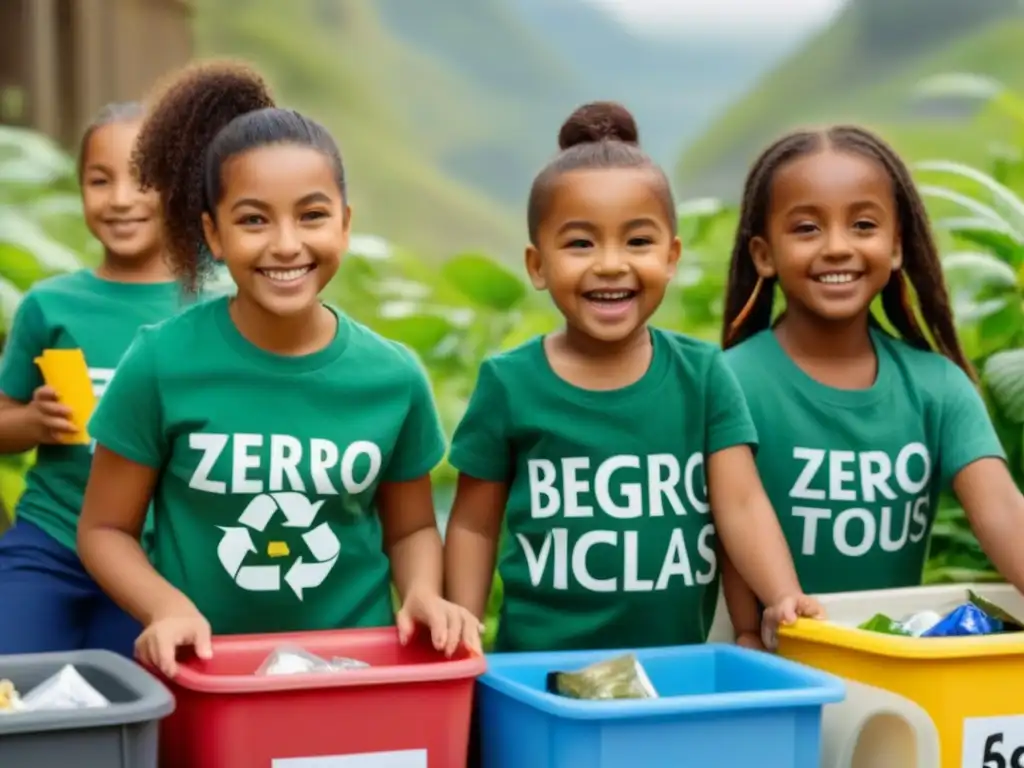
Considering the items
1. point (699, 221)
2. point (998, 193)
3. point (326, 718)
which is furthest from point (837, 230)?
point (699, 221)

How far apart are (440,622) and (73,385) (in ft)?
3.13

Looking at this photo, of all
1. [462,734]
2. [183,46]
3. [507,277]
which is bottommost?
[462,734]

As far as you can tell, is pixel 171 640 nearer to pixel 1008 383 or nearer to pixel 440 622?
pixel 440 622

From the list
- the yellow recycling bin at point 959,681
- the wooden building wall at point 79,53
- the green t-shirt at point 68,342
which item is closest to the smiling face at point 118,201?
the green t-shirt at point 68,342

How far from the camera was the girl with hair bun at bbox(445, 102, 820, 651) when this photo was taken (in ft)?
8.56

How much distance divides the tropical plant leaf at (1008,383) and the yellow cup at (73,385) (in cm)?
180

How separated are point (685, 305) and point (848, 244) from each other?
171 cm

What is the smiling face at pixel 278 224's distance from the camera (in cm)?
245

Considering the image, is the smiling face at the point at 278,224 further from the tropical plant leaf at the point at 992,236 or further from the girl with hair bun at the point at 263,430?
the tropical plant leaf at the point at 992,236

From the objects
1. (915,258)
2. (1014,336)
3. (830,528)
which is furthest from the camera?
(1014,336)

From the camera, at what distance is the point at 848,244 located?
113 inches

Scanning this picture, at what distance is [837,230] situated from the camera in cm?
289

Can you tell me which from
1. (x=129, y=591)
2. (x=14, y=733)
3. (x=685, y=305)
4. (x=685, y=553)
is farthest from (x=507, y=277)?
(x=14, y=733)

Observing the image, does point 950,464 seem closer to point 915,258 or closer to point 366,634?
point 915,258
